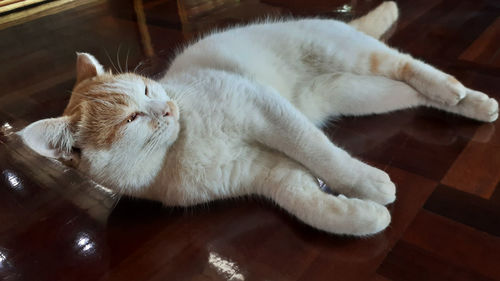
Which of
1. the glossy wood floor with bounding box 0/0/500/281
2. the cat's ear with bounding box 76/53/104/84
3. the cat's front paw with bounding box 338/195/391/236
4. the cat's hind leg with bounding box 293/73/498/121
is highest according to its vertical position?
the cat's ear with bounding box 76/53/104/84

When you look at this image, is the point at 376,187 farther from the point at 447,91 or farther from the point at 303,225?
the point at 447,91

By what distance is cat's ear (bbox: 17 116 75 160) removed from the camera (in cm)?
88

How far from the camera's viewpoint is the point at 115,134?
37.5 inches

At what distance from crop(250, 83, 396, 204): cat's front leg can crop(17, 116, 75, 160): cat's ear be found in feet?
1.56

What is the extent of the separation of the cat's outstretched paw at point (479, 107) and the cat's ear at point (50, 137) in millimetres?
1178

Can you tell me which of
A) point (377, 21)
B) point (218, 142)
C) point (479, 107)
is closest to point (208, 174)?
point (218, 142)

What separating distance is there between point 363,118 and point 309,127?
0.38m

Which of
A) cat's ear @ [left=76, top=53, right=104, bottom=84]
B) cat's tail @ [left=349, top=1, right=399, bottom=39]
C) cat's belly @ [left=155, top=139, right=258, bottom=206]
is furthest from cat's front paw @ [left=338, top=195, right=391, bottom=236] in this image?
cat's tail @ [left=349, top=1, right=399, bottom=39]

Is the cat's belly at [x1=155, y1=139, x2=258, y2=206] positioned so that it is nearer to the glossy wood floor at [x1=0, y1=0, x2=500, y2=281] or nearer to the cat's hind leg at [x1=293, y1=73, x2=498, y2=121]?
the glossy wood floor at [x1=0, y1=0, x2=500, y2=281]

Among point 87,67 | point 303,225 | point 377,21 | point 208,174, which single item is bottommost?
point 303,225

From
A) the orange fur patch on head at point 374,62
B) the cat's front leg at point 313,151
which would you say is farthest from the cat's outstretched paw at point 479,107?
the cat's front leg at point 313,151

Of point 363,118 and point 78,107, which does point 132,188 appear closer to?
point 78,107

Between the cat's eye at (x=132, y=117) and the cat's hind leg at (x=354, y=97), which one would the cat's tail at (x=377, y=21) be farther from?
the cat's eye at (x=132, y=117)

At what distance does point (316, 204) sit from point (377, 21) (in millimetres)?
1112
